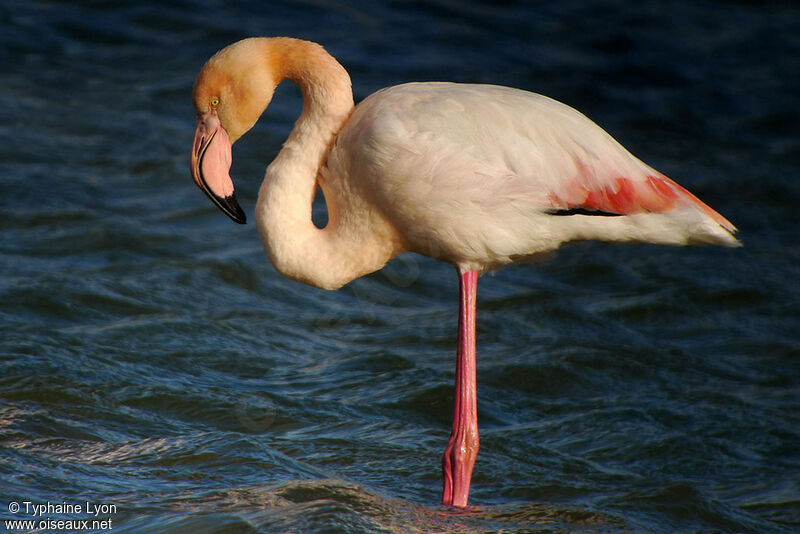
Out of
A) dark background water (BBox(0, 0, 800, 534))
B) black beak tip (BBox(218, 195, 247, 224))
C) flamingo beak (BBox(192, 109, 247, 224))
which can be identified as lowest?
dark background water (BBox(0, 0, 800, 534))

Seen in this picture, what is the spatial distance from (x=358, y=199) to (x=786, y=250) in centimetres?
459

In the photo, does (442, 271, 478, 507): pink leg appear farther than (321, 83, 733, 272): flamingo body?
Yes

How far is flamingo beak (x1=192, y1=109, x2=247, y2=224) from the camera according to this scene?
14.3 feet

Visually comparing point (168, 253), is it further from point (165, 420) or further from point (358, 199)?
point (358, 199)

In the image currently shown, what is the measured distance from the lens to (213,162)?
437 centimetres

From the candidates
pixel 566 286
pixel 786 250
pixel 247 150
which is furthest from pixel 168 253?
pixel 786 250

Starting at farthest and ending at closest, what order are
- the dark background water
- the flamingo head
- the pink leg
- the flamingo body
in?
the dark background water → the pink leg → the flamingo head → the flamingo body

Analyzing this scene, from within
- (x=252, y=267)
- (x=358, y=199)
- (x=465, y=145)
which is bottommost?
(x=252, y=267)

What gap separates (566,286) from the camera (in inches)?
285

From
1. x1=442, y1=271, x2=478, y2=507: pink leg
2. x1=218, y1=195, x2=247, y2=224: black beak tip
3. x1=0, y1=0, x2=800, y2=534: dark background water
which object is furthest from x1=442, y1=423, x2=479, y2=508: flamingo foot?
x1=218, y1=195, x2=247, y2=224: black beak tip

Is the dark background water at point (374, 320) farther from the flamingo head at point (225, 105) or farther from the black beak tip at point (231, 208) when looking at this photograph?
the flamingo head at point (225, 105)

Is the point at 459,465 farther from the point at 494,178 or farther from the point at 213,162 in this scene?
the point at 213,162

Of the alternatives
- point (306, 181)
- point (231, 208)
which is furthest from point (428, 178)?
point (231, 208)

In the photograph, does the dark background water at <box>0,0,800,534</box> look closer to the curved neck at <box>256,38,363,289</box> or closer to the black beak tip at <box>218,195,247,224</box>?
the curved neck at <box>256,38,363,289</box>
